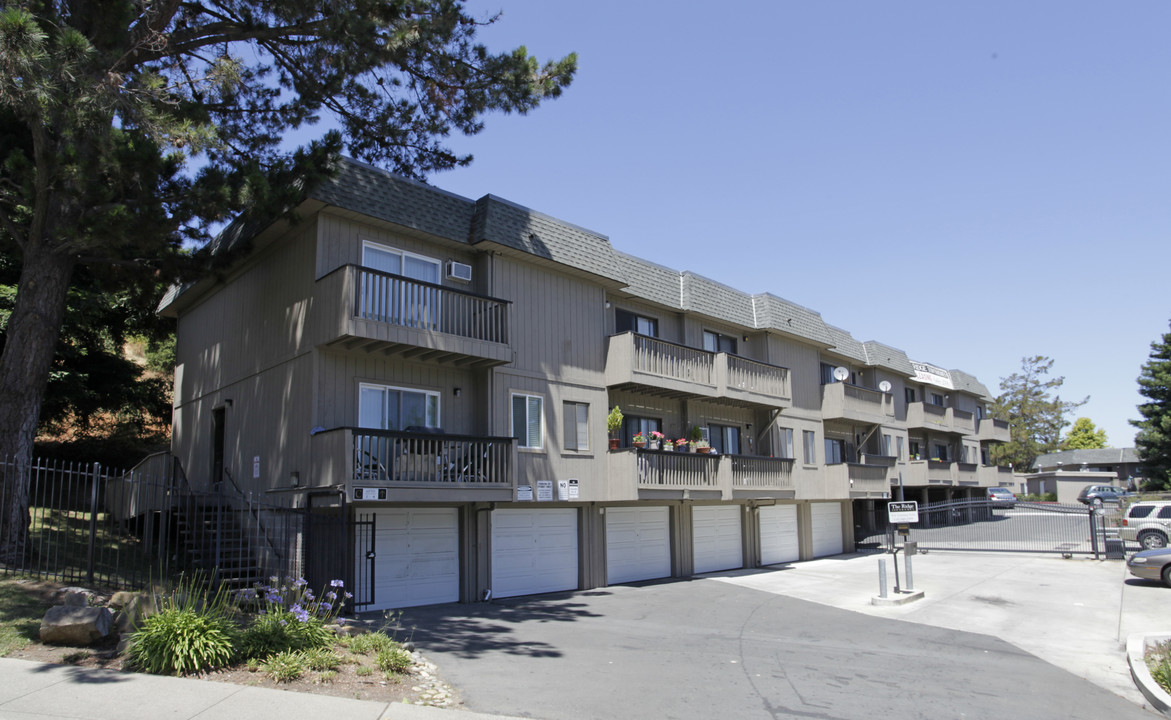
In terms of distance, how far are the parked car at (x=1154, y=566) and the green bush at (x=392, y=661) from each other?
63.3ft

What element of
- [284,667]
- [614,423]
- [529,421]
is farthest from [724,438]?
[284,667]

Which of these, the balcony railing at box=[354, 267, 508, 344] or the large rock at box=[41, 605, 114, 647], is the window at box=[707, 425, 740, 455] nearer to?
the balcony railing at box=[354, 267, 508, 344]

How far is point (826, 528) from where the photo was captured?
30266mm

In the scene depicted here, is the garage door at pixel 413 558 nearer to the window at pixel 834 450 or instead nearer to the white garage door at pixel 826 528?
the white garage door at pixel 826 528

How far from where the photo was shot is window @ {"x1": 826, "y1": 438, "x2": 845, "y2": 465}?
30.9 meters

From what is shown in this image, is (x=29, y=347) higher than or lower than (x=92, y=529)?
higher

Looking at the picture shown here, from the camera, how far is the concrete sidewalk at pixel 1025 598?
1327 centimetres

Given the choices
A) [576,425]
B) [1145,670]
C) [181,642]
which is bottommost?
[1145,670]

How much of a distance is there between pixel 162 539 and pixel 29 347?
509 cm

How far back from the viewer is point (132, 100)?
12656mm

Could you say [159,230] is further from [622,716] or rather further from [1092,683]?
[1092,683]

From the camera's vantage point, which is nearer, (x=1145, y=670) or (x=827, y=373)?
(x=1145, y=670)

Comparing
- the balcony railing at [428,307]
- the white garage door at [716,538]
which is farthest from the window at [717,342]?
the balcony railing at [428,307]

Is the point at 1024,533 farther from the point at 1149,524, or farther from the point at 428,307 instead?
the point at 428,307
